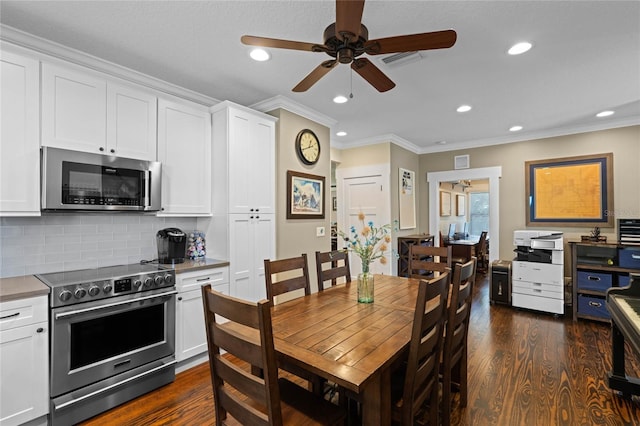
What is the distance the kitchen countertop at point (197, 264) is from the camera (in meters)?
2.62

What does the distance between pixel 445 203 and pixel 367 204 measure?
3.43 meters

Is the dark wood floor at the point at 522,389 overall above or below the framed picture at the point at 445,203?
below

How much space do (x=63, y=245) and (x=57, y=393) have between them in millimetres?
1119

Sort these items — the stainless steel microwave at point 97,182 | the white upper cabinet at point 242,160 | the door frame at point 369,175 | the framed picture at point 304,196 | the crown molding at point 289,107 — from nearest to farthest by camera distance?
the stainless steel microwave at point 97,182, the white upper cabinet at point 242,160, the crown molding at point 289,107, the framed picture at point 304,196, the door frame at point 369,175

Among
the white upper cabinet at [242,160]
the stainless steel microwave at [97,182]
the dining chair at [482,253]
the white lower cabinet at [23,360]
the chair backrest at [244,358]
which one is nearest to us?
the chair backrest at [244,358]

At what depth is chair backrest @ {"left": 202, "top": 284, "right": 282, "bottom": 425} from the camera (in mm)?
1051

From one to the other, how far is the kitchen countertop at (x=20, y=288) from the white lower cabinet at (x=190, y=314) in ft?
2.86

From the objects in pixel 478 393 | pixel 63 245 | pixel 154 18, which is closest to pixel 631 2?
pixel 478 393

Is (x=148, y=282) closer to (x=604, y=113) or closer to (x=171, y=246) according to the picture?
(x=171, y=246)

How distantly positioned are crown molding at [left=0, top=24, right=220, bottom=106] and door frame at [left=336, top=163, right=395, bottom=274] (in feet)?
9.40

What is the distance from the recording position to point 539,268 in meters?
4.12

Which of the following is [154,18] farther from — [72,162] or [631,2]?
[631,2]

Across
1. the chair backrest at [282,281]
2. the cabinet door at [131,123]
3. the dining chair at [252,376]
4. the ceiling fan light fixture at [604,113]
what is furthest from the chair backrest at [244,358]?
the ceiling fan light fixture at [604,113]

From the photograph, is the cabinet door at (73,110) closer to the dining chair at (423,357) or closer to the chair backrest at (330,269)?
the chair backrest at (330,269)
